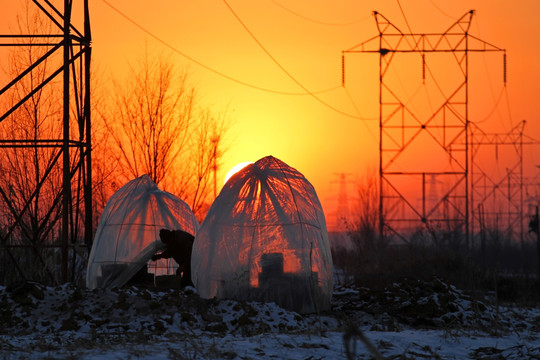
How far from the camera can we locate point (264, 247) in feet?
42.7

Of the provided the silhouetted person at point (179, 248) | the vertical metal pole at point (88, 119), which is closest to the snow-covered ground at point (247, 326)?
the silhouetted person at point (179, 248)

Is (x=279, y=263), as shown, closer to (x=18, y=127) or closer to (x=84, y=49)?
(x=84, y=49)

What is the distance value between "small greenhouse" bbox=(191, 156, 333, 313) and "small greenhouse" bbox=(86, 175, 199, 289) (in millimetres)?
2357

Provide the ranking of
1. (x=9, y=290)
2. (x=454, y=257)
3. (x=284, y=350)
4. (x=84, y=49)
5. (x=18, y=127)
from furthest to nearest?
(x=454, y=257) < (x=18, y=127) < (x=84, y=49) < (x=9, y=290) < (x=284, y=350)

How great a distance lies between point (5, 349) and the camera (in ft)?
27.0

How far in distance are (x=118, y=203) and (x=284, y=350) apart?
9.22 meters

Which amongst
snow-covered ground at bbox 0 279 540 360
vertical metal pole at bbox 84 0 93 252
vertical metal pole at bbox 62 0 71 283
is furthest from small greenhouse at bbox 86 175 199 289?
snow-covered ground at bbox 0 279 540 360

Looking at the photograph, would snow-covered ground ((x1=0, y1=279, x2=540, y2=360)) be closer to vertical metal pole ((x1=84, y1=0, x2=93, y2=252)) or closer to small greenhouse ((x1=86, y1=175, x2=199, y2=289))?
small greenhouse ((x1=86, y1=175, x2=199, y2=289))

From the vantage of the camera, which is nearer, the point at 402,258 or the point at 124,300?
the point at 124,300

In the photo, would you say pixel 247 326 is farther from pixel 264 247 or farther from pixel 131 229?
pixel 131 229

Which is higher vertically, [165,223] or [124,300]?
[165,223]

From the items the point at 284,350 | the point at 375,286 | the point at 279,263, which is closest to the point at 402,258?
the point at 375,286

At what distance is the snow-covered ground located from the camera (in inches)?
322

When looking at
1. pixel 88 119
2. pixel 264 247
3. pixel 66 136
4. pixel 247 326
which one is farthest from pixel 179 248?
pixel 247 326
